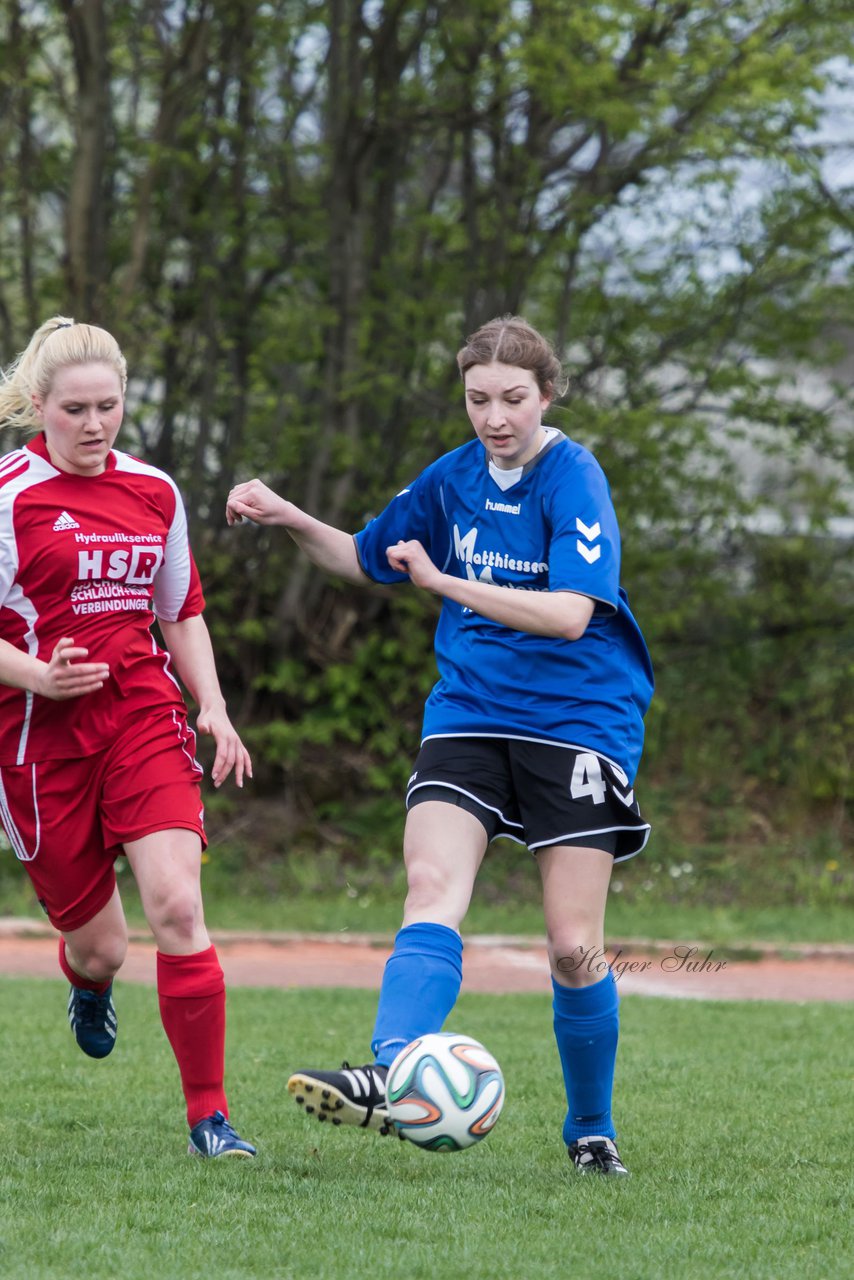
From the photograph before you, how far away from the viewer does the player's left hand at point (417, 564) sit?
352cm

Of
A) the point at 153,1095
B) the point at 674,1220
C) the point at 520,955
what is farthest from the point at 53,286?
the point at 674,1220

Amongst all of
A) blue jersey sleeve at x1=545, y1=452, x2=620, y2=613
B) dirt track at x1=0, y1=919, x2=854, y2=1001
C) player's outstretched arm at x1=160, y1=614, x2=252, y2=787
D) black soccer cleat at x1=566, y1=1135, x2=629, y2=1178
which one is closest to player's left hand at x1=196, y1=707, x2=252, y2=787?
player's outstretched arm at x1=160, y1=614, x2=252, y2=787

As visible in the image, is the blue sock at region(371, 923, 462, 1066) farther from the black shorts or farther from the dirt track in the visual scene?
the dirt track

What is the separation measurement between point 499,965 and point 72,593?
17.2 feet

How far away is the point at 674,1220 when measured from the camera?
339 cm

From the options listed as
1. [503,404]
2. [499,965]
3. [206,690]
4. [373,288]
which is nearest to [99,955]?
[206,690]

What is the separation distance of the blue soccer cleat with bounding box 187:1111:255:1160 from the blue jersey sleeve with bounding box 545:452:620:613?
1578mm

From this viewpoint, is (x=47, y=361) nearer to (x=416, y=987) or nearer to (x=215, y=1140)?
(x=416, y=987)

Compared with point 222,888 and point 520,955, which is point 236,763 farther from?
point 222,888

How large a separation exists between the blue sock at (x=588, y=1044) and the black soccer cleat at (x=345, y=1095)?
2.41 feet

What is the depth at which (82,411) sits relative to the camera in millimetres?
3887

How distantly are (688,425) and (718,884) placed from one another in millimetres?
3255

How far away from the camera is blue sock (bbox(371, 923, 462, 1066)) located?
11.0ft

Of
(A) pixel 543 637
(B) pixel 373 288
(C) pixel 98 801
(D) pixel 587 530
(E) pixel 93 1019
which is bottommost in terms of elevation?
(E) pixel 93 1019
